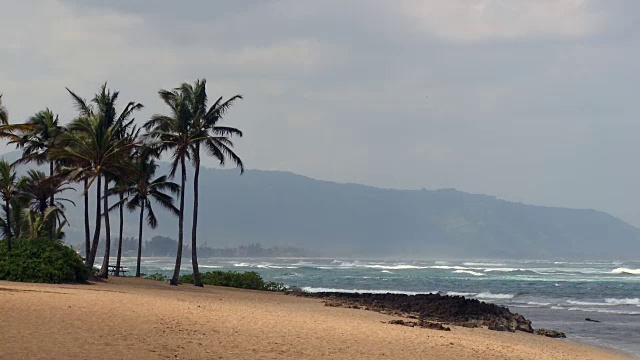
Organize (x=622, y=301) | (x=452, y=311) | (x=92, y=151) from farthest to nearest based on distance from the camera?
(x=622, y=301)
(x=92, y=151)
(x=452, y=311)

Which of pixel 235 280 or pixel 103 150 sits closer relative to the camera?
pixel 103 150

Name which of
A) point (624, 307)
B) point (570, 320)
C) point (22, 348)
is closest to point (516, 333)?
point (570, 320)

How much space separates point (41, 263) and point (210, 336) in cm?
1860

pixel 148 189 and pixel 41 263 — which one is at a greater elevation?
pixel 148 189

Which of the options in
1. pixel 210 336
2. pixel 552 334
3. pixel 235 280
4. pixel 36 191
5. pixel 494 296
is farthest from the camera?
Answer: pixel 494 296

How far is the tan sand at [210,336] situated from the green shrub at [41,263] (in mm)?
8455

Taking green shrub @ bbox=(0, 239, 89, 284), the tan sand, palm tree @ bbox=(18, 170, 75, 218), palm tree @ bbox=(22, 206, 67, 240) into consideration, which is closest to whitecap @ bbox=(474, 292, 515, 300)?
palm tree @ bbox=(18, 170, 75, 218)

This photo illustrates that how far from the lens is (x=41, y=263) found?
3469 cm

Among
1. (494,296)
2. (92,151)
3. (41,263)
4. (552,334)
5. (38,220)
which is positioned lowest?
(552,334)

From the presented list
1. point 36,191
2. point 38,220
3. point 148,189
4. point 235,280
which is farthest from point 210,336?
point 148,189

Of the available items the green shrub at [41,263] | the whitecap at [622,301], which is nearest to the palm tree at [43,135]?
the green shrub at [41,263]

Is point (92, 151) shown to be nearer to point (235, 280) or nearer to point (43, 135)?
point (43, 135)

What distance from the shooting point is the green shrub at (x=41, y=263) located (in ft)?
112

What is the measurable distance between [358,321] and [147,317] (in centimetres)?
871
